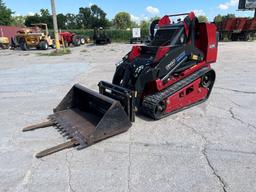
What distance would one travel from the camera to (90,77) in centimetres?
849

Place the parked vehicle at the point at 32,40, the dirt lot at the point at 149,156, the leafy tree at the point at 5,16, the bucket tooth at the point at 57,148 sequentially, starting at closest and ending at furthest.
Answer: the dirt lot at the point at 149,156 → the bucket tooth at the point at 57,148 → the parked vehicle at the point at 32,40 → the leafy tree at the point at 5,16

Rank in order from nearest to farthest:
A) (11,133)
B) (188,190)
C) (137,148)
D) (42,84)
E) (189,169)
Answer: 1. (188,190)
2. (189,169)
3. (137,148)
4. (11,133)
5. (42,84)

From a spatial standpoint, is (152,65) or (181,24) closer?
(152,65)

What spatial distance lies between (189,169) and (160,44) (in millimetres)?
2843

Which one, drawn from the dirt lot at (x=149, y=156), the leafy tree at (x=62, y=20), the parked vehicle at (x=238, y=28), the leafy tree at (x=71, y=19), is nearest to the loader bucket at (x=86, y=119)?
the dirt lot at (x=149, y=156)

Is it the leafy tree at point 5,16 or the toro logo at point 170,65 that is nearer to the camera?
the toro logo at point 170,65

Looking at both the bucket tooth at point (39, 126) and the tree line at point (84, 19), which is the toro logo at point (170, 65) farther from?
the tree line at point (84, 19)

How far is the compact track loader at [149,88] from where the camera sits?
12.1ft

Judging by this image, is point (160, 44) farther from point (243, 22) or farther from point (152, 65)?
point (243, 22)

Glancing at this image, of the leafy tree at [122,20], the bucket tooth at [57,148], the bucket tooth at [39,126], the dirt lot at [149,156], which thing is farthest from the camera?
the leafy tree at [122,20]

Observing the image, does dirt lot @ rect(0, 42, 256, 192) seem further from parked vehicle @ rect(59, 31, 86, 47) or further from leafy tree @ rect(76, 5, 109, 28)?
leafy tree @ rect(76, 5, 109, 28)

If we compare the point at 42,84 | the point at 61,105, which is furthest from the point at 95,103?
the point at 42,84

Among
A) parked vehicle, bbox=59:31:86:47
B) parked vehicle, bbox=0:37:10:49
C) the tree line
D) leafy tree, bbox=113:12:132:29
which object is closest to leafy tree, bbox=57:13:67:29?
the tree line

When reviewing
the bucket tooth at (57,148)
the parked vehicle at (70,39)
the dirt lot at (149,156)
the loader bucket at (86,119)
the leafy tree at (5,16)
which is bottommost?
the dirt lot at (149,156)
